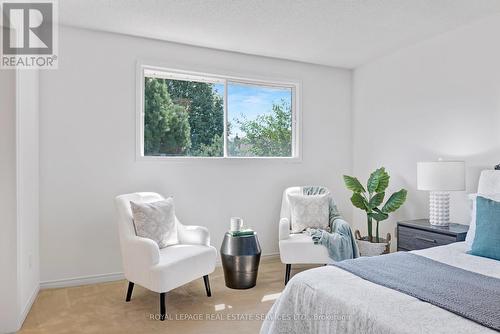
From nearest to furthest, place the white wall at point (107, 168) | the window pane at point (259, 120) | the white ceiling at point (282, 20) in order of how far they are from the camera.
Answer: the white ceiling at point (282, 20)
the white wall at point (107, 168)
the window pane at point (259, 120)

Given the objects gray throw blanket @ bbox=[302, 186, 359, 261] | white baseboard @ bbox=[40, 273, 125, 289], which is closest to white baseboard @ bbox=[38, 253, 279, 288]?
white baseboard @ bbox=[40, 273, 125, 289]

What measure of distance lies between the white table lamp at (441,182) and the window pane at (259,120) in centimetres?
181

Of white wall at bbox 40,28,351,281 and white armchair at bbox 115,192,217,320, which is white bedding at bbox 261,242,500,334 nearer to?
white armchair at bbox 115,192,217,320

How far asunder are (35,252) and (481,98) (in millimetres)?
4328

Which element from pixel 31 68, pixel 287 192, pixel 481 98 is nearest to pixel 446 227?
pixel 481 98

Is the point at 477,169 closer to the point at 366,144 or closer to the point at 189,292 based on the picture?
the point at 366,144

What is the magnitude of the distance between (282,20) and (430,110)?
188 cm

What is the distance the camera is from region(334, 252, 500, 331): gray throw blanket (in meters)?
1.42

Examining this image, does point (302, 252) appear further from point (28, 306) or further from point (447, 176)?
point (28, 306)

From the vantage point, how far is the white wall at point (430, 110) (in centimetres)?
326

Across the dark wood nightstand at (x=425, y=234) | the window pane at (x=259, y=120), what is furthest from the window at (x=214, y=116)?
the dark wood nightstand at (x=425, y=234)

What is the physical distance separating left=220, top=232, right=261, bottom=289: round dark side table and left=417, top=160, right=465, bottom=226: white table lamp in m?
1.71

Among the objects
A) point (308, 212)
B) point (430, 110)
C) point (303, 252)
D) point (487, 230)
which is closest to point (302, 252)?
point (303, 252)

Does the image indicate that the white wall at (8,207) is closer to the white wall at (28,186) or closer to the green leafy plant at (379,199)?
the white wall at (28,186)
